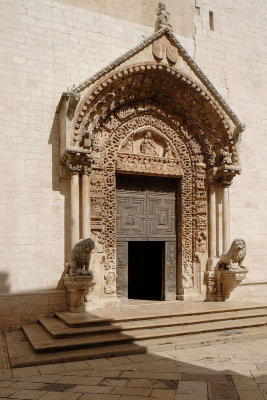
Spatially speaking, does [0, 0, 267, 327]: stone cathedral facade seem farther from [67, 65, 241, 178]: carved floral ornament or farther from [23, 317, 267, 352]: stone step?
[23, 317, 267, 352]: stone step

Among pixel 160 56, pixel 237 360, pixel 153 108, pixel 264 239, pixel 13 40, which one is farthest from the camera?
pixel 264 239

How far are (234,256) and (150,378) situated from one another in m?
4.77

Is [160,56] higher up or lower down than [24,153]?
higher up

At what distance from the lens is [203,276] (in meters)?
9.98

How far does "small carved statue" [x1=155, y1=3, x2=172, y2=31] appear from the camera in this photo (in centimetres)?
947

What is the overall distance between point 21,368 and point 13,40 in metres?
6.52

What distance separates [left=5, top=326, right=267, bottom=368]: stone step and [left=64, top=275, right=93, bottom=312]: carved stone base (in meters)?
1.15

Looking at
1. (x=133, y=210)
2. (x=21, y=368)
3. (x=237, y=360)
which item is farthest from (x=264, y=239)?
(x=21, y=368)

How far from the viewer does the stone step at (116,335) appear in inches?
247

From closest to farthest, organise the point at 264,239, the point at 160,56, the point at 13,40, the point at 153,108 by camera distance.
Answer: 1. the point at 13,40
2. the point at 160,56
3. the point at 153,108
4. the point at 264,239

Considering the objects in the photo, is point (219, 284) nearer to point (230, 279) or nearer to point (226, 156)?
point (230, 279)

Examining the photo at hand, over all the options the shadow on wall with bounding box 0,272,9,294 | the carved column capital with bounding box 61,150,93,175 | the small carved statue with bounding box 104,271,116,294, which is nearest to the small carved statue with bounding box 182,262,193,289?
the small carved statue with bounding box 104,271,116,294

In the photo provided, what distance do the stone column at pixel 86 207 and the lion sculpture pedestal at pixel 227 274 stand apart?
11.3 feet

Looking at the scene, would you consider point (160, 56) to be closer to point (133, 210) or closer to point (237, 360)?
point (133, 210)
